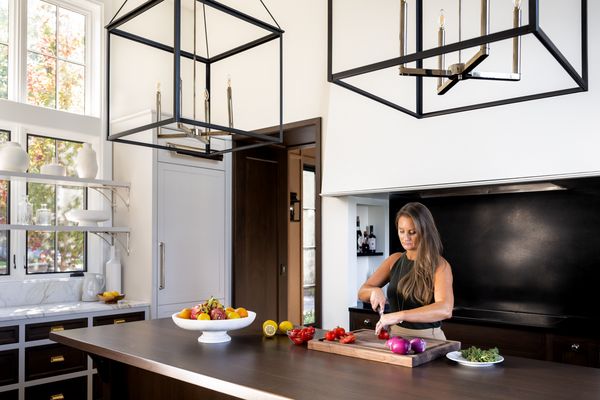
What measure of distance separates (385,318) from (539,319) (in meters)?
1.69

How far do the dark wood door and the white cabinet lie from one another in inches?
5.4

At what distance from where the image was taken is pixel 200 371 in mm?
2188

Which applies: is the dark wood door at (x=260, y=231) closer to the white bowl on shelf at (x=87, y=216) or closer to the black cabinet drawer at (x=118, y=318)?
the black cabinet drawer at (x=118, y=318)

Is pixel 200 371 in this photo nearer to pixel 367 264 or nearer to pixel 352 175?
pixel 352 175

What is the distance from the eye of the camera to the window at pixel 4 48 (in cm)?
454

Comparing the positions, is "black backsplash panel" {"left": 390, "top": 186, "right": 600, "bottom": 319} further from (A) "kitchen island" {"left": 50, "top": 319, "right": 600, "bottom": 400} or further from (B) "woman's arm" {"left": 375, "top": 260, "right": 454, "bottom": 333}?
(A) "kitchen island" {"left": 50, "top": 319, "right": 600, "bottom": 400}

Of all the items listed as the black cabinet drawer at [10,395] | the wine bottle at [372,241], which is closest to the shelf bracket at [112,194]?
the black cabinet drawer at [10,395]

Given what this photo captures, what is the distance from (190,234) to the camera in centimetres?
490

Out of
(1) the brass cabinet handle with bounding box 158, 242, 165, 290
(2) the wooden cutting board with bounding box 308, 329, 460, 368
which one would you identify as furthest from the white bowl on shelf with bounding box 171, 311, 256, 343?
(1) the brass cabinet handle with bounding box 158, 242, 165, 290

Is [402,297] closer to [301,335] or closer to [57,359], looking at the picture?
[301,335]

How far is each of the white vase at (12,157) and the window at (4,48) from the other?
60cm

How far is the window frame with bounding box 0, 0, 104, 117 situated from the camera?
4.58 m

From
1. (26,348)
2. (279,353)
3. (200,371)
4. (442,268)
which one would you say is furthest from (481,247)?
(26,348)

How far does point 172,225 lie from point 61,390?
1.50 m
